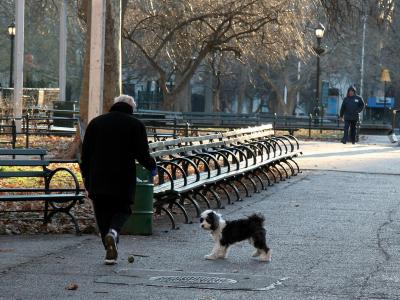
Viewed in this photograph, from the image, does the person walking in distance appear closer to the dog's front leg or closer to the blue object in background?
Answer: the dog's front leg

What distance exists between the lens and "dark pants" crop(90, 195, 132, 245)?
418 inches

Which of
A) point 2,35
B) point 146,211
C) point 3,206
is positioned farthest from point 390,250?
point 2,35

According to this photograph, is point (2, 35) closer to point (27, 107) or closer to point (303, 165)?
point (27, 107)

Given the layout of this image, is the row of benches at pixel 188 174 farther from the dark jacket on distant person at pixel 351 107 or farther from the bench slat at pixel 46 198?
the dark jacket on distant person at pixel 351 107

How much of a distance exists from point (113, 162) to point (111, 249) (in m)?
0.89

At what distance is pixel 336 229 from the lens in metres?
13.9

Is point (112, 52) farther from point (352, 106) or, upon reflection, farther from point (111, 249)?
point (352, 106)

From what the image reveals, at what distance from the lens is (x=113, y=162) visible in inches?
417

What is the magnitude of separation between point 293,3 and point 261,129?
13.4 meters

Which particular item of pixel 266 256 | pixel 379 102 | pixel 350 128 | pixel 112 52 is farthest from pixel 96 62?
pixel 379 102

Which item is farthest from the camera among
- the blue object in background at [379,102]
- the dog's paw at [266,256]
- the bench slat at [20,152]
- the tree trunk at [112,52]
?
the blue object in background at [379,102]

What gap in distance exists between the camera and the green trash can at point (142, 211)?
41.4ft

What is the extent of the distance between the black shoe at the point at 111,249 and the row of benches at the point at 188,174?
2414mm

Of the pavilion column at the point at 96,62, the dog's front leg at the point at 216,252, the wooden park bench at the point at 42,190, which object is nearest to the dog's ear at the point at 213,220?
the dog's front leg at the point at 216,252
